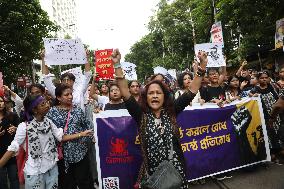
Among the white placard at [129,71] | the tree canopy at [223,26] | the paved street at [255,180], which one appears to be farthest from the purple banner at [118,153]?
the tree canopy at [223,26]

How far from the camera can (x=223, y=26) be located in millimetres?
22781

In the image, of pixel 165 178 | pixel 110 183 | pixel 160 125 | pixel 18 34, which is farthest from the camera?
pixel 18 34

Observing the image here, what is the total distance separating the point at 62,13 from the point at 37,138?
3248 inches

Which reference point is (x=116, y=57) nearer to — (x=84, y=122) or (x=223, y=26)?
(x=84, y=122)

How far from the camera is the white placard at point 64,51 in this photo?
20.5 ft

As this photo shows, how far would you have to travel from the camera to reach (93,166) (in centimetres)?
616

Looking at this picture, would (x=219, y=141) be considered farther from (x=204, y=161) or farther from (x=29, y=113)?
(x=29, y=113)

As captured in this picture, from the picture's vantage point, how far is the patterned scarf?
399cm

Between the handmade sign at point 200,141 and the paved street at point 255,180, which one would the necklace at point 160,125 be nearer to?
the handmade sign at point 200,141

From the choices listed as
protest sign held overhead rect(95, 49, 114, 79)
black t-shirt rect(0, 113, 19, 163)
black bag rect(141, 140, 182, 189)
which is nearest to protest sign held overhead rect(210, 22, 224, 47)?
protest sign held overhead rect(95, 49, 114, 79)

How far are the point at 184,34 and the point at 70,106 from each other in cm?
3050

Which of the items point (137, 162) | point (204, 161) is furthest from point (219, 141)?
point (137, 162)

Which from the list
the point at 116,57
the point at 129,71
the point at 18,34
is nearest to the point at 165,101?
the point at 116,57

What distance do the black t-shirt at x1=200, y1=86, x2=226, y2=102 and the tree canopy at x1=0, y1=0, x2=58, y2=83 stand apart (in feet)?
57.3
